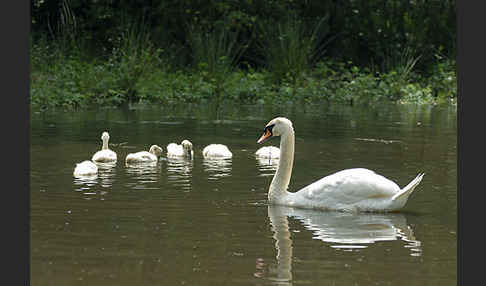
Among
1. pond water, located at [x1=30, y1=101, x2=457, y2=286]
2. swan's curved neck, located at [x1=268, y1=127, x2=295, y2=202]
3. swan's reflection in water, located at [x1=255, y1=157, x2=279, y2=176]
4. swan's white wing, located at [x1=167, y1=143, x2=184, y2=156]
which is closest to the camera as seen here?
pond water, located at [x1=30, y1=101, x2=457, y2=286]

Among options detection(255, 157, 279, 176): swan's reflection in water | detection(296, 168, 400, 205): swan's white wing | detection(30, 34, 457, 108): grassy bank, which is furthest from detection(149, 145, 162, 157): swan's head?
detection(30, 34, 457, 108): grassy bank

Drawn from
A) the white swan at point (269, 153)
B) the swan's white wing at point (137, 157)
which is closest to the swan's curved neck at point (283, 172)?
the swan's white wing at point (137, 157)

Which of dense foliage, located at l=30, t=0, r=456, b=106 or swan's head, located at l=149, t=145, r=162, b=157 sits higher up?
dense foliage, located at l=30, t=0, r=456, b=106

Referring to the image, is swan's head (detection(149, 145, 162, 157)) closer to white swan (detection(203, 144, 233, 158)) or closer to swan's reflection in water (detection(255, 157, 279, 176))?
white swan (detection(203, 144, 233, 158))

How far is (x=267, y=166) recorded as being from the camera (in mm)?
13148

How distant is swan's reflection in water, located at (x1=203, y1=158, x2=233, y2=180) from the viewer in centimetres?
1219

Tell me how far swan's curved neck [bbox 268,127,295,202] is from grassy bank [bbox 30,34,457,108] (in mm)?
11692

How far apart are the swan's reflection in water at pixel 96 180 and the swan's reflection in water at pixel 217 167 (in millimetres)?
1194

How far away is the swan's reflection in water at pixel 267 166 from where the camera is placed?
1257 centimetres

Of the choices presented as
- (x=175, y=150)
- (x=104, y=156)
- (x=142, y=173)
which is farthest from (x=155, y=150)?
(x=142, y=173)

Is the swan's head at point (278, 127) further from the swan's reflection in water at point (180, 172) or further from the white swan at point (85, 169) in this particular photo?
the white swan at point (85, 169)

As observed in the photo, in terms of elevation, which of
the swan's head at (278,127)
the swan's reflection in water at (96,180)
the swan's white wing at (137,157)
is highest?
the swan's head at (278,127)

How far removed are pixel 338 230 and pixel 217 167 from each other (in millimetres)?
4194

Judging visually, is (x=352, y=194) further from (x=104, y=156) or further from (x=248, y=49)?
(x=248, y=49)
